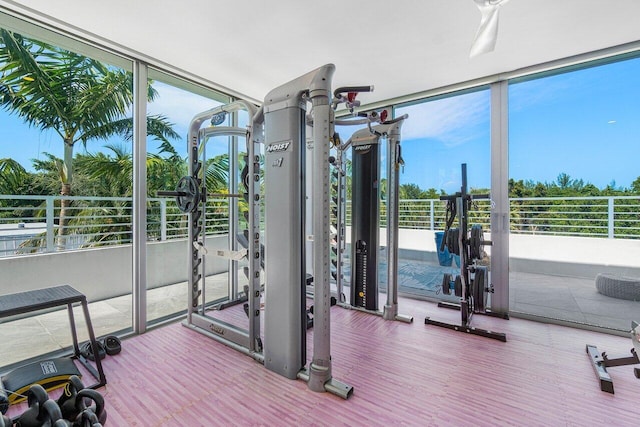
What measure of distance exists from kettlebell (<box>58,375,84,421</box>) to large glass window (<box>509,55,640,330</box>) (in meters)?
4.14

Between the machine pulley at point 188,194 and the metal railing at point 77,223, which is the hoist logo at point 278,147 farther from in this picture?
the metal railing at point 77,223

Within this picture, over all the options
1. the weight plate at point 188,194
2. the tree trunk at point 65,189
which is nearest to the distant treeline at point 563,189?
the weight plate at point 188,194

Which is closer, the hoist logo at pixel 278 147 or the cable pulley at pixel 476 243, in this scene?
the hoist logo at pixel 278 147

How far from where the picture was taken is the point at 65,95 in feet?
9.71

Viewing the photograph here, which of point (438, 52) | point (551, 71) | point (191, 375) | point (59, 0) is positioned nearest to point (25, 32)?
point (59, 0)

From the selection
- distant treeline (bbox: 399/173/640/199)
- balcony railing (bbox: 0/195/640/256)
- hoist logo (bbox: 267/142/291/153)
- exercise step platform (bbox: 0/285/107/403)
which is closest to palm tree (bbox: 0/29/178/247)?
balcony railing (bbox: 0/195/640/256)

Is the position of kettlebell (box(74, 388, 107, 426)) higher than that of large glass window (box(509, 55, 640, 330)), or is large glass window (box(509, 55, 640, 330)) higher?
large glass window (box(509, 55, 640, 330))

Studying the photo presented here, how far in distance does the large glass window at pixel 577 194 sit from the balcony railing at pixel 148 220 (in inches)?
0.5

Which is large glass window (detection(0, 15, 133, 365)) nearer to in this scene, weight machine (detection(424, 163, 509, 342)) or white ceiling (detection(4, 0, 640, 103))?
white ceiling (detection(4, 0, 640, 103))

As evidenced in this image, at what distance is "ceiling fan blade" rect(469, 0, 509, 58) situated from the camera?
2.02m

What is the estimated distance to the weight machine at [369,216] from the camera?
11.2ft

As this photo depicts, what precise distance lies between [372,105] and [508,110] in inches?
70.2

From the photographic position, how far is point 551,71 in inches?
130

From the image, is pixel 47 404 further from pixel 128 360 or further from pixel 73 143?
pixel 73 143
